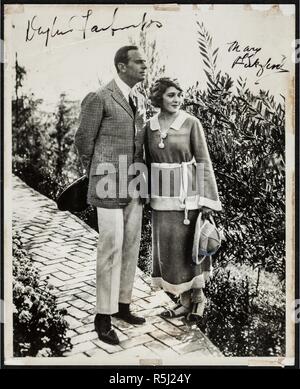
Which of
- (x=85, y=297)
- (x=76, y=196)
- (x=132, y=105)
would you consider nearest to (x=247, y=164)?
(x=132, y=105)

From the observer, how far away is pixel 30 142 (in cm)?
395

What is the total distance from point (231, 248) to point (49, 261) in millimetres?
1334

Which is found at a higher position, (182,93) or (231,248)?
(182,93)

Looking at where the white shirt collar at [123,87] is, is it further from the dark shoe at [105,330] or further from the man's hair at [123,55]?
the dark shoe at [105,330]

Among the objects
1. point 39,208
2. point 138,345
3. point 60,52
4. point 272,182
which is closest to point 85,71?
point 60,52

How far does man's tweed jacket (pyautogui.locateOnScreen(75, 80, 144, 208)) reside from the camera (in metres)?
3.79

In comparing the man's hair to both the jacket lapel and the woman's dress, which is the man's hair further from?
the woman's dress

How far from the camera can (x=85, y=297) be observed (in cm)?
398

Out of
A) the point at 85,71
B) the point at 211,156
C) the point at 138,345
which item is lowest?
the point at 138,345

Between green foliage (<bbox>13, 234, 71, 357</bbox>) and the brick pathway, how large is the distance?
0.07m

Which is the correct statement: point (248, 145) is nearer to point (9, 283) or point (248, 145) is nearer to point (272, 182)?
point (272, 182)

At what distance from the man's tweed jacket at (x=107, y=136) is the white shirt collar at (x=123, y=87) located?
0.02m
